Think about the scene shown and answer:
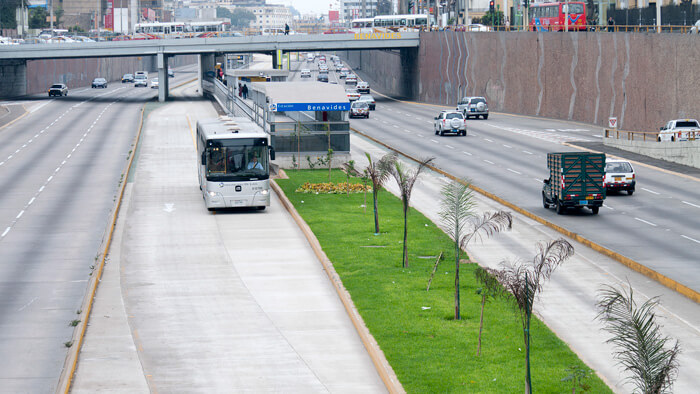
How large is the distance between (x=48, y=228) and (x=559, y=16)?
2710 inches

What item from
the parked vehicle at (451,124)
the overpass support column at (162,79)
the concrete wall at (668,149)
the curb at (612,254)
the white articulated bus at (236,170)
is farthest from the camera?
the overpass support column at (162,79)

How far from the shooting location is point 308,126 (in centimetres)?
4944

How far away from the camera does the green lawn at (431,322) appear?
1620 centimetres

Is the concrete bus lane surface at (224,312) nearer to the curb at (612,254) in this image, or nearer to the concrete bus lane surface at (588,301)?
the concrete bus lane surface at (588,301)

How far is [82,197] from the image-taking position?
4162cm

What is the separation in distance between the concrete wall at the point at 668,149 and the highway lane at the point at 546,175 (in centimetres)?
285

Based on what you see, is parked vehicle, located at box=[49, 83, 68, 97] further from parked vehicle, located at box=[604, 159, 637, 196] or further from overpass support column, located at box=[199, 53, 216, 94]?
parked vehicle, located at box=[604, 159, 637, 196]

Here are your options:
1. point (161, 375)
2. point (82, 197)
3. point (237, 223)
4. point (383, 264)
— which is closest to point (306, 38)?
point (82, 197)

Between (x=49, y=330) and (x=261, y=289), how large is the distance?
17.6 ft

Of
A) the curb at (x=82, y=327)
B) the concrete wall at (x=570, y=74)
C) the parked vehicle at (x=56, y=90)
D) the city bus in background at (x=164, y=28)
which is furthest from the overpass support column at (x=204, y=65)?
the curb at (x=82, y=327)

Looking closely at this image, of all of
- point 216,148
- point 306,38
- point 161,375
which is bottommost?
point 161,375

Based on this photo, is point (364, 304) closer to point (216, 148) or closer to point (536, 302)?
point (536, 302)

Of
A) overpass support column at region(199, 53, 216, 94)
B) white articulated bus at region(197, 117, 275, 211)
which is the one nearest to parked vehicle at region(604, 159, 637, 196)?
white articulated bus at region(197, 117, 275, 211)

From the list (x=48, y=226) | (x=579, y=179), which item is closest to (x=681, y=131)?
(x=579, y=179)
